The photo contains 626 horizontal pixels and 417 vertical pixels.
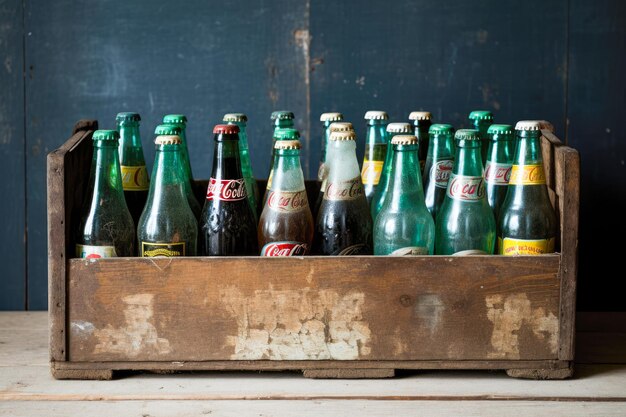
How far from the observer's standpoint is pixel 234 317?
1138 millimetres

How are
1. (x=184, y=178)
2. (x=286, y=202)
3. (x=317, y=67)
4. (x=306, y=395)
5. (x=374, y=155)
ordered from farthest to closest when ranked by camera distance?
1. (x=317, y=67)
2. (x=374, y=155)
3. (x=184, y=178)
4. (x=286, y=202)
5. (x=306, y=395)

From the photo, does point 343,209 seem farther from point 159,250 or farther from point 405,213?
point 159,250

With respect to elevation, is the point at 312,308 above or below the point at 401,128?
below

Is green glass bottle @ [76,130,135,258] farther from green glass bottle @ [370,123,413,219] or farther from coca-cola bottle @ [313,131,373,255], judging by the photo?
green glass bottle @ [370,123,413,219]

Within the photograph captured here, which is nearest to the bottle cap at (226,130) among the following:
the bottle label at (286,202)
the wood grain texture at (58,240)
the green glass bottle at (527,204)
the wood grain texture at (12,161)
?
the bottle label at (286,202)

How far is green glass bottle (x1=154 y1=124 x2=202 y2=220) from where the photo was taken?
121 centimetres

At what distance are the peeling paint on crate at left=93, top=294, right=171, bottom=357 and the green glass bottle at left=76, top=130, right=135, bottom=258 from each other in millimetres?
107

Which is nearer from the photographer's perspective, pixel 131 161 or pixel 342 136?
pixel 342 136

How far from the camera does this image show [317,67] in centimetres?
168

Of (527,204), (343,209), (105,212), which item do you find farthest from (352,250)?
(105,212)

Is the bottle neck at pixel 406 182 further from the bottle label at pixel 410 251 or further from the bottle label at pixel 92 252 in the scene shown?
the bottle label at pixel 92 252

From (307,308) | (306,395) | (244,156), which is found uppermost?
(244,156)

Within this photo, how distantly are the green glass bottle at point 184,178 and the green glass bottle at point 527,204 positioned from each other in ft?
1.71

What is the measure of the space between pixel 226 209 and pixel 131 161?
26cm
